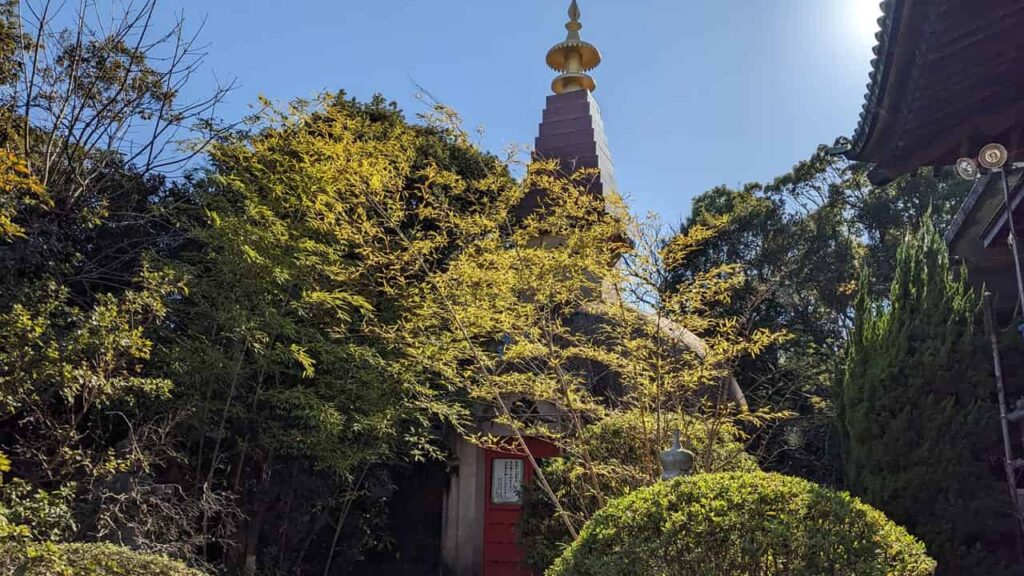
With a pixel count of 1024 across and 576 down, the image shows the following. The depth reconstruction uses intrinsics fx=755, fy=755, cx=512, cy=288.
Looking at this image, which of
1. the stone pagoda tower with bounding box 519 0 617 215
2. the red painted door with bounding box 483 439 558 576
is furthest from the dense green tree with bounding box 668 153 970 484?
the red painted door with bounding box 483 439 558 576

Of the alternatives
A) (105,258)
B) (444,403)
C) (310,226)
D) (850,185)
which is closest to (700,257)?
(850,185)

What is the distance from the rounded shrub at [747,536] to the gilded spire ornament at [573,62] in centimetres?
1052

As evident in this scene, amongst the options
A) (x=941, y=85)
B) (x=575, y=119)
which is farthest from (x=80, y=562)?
(x=575, y=119)

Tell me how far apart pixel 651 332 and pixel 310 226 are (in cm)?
307

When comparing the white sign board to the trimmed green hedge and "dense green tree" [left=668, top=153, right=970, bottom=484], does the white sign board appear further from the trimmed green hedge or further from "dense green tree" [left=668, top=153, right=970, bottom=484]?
"dense green tree" [left=668, top=153, right=970, bottom=484]

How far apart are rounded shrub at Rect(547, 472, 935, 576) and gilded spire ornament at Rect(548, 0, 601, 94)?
414 inches

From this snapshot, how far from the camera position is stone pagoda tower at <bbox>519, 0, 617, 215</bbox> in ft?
38.8

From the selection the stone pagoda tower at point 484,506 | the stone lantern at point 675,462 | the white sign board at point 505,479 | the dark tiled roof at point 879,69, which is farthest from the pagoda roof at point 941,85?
the white sign board at point 505,479

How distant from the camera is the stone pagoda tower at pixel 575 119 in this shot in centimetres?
1183

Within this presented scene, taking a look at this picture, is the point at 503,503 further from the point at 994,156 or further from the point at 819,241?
the point at 819,241

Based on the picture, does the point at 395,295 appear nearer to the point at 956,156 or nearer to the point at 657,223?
the point at 657,223

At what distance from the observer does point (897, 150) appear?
341 cm

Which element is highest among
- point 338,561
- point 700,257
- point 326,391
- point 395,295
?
point 700,257

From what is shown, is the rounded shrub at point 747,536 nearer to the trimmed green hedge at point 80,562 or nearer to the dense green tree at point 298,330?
the trimmed green hedge at point 80,562
